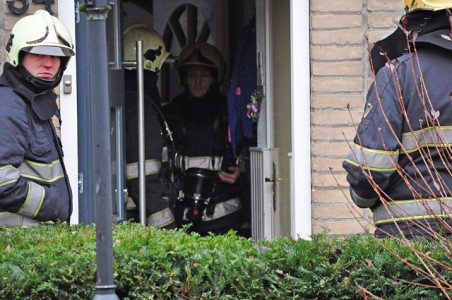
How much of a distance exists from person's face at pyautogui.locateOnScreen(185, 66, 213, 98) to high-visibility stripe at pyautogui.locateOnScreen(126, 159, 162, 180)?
1.27m

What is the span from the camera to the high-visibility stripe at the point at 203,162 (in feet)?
30.7

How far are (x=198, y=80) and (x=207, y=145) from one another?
566 millimetres

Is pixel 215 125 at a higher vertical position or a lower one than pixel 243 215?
higher

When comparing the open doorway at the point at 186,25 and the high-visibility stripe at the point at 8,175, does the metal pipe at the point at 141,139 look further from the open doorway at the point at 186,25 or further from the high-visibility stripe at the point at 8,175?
the high-visibility stripe at the point at 8,175

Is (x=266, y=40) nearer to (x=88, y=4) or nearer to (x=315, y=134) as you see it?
(x=315, y=134)

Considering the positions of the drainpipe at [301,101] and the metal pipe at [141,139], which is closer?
the drainpipe at [301,101]

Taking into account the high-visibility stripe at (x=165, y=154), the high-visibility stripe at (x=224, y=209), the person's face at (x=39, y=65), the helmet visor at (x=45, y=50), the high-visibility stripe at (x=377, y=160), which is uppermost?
the helmet visor at (x=45, y=50)

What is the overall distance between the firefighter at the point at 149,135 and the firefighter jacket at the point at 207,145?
724mm

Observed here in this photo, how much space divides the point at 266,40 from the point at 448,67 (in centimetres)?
330

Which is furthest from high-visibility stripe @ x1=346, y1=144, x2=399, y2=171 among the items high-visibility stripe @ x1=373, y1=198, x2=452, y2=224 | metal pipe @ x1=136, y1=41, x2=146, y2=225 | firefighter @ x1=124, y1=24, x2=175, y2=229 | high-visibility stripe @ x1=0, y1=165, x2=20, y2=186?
firefighter @ x1=124, y1=24, x2=175, y2=229

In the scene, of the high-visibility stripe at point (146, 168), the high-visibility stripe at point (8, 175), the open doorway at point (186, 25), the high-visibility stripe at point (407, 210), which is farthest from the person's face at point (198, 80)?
the high-visibility stripe at point (407, 210)

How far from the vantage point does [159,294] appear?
3.95m

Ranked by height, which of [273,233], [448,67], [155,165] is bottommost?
[273,233]

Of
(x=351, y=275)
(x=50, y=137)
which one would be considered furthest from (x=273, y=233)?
(x=351, y=275)
